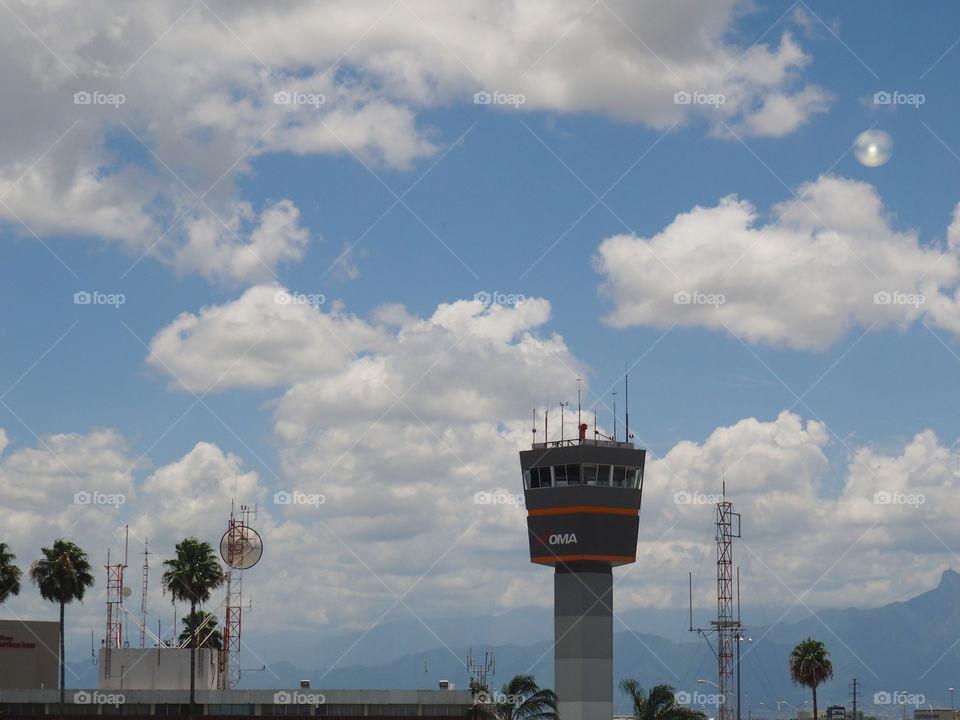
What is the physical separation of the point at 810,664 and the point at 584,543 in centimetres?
2953

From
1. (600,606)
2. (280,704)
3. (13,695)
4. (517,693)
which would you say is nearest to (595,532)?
(600,606)

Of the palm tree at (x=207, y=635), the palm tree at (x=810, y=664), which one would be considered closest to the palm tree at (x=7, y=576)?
the palm tree at (x=207, y=635)

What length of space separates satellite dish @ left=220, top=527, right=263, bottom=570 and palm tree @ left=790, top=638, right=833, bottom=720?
52.8 metres

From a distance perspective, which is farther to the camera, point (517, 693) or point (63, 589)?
point (63, 589)

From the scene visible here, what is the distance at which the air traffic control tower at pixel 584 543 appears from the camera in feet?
339

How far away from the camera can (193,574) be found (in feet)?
313

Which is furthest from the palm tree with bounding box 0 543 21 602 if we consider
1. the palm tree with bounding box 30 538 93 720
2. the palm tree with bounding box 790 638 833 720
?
the palm tree with bounding box 790 638 833 720

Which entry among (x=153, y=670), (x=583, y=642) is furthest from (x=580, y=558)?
(x=153, y=670)

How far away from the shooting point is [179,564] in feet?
314

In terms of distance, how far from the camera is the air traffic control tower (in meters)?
103

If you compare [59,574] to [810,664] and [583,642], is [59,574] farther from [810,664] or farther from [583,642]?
[810,664]

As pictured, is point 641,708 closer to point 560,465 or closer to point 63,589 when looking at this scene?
point 560,465

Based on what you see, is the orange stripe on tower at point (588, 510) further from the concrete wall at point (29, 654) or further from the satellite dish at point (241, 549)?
the concrete wall at point (29, 654)

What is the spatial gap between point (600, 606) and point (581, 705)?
8400mm
